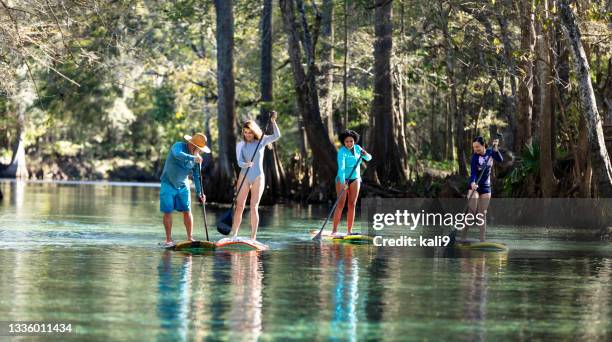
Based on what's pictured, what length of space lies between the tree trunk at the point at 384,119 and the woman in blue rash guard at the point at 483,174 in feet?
57.8

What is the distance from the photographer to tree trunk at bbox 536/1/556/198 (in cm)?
2731

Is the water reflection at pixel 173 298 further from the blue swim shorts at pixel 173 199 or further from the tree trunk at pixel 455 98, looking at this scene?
the tree trunk at pixel 455 98

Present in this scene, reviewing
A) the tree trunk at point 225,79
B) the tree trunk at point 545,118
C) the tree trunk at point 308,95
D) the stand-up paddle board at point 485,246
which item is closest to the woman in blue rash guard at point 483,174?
the stand-up paddle board at point 485,246

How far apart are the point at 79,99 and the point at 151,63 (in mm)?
4707

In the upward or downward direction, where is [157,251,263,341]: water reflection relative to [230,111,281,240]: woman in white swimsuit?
downward

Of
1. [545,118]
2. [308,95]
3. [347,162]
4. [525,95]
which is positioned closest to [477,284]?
[347,162]

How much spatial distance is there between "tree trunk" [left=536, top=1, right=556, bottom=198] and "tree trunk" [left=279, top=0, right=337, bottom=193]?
10.9 metres

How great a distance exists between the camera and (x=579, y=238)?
23.6 m

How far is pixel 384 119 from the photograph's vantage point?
1563 inches

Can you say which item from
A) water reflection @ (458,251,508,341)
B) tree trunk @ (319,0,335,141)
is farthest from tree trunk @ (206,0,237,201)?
water reflection @ (458,251,508,341)

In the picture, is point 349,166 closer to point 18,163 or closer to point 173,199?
point 173,199

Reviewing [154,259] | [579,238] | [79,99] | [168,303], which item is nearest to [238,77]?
[79,99]

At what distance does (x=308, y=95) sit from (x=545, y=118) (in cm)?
1216

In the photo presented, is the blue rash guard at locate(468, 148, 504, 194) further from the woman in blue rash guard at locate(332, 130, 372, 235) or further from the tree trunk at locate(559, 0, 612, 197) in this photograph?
the tree trunk at locate(559, 0, 612, 197)
